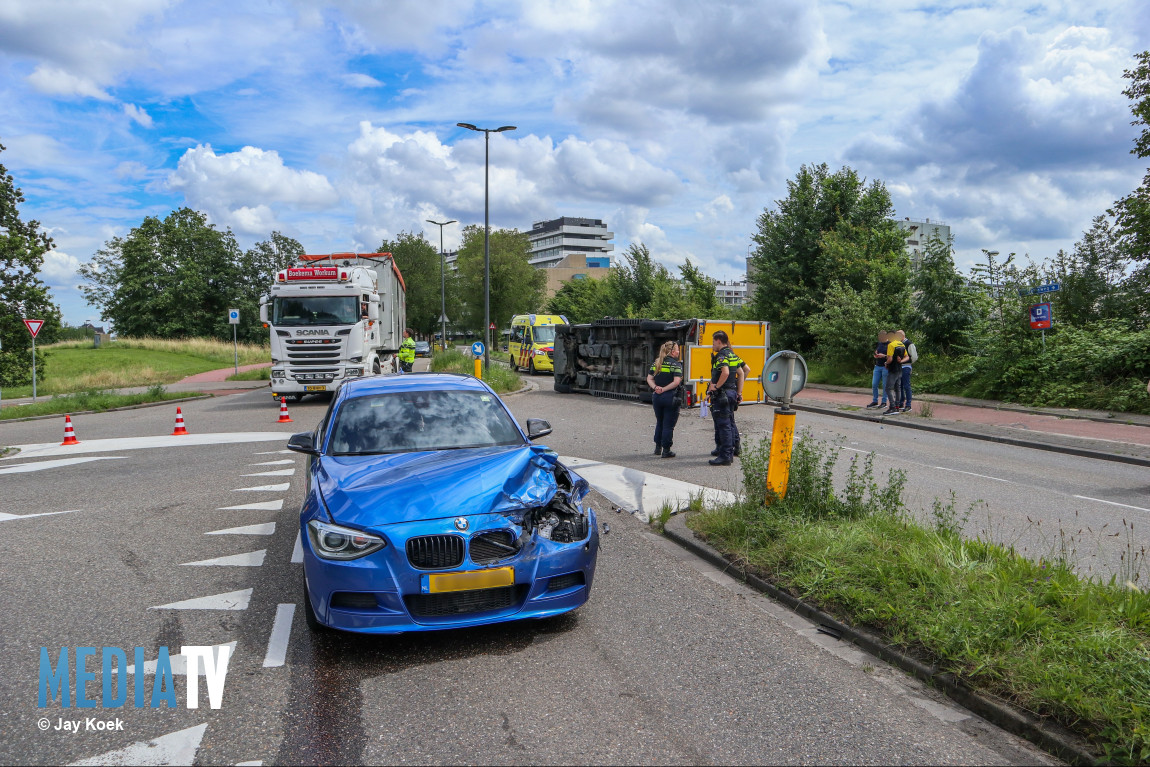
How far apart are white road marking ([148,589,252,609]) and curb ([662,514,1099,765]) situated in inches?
133

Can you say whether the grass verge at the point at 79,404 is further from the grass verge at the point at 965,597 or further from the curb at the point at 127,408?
the grass verge at the point at 965,597

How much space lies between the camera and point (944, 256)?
2175 cm

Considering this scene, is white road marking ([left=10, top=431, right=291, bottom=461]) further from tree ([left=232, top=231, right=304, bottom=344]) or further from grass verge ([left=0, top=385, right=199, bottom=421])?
tree ([left=232, top=231, right=304, bottom=344])

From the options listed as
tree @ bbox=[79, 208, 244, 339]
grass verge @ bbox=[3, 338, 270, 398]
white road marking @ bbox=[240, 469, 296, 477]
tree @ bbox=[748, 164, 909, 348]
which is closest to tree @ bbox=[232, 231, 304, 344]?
tree @ bbox=[79, 208, 244, 339]

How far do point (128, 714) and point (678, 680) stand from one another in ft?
8.48

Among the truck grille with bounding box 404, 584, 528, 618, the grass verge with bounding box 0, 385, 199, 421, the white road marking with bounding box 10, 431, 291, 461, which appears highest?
the truck grille with bounding box 404, 584, 528, 618

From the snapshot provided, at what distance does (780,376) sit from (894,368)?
1120 cm

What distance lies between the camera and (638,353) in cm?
1922

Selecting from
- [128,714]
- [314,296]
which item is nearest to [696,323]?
[314,296]

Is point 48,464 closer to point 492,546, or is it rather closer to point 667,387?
point 667,387

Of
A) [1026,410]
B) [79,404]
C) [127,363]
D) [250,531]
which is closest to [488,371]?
[79,404]

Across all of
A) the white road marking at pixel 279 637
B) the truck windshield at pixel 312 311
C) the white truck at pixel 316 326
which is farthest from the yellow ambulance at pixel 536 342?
the white road marking at pixel 279 637

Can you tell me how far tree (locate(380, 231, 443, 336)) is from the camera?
6950cm

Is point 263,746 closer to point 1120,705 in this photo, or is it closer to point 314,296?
point 1120,705
